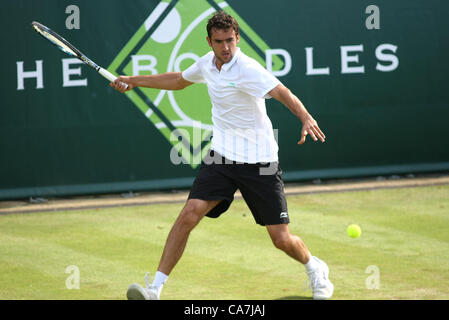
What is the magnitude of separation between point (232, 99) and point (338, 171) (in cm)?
495

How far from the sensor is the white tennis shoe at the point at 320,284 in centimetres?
546

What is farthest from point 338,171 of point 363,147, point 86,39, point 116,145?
point 86,39

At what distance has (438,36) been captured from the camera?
1021cm

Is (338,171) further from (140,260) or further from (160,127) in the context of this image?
(140,260)

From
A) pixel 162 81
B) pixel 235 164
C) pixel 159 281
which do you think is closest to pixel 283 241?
pixel 235 164

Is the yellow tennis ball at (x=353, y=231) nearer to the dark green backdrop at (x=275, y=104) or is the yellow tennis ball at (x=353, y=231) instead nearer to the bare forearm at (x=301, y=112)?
the bare forearm at (x=301, y=112)

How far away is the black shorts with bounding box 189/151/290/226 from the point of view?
5414mm

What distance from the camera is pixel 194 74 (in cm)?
565

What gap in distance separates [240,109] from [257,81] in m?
0.26

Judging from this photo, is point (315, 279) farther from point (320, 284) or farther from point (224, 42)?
point (224, 42)

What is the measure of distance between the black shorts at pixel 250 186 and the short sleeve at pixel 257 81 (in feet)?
1.71

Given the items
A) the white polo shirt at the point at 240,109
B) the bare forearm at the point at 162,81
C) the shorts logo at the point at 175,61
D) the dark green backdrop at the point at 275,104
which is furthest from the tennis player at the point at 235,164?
the dark green backdrop at the point at 275,104

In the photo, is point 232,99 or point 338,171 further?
point 338,171

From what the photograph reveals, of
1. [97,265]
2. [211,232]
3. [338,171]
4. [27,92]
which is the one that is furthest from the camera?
[338,171]
